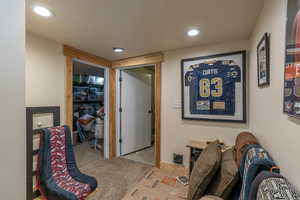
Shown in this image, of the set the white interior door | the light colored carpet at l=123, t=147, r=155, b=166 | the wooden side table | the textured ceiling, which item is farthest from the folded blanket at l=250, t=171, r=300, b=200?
the white interior door

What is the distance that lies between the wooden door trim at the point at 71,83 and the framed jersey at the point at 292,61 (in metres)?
2.58

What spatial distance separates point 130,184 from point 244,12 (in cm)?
264

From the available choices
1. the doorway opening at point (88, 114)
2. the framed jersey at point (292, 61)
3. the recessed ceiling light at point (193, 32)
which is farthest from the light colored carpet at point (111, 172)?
the recessed ceiling light at point (193, 32)

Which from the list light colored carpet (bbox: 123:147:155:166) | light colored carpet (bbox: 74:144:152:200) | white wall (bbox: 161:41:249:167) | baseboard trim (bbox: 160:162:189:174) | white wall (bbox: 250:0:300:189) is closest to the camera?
white wall (bbox: 250:0:300:189)

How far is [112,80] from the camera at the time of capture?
318cm

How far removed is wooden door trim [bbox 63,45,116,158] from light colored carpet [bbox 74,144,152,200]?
0.39 metres

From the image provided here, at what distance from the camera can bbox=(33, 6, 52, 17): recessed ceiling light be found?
4.46ft

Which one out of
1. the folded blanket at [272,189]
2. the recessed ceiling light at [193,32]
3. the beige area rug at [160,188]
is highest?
the recessed ceiling light at [193,32]

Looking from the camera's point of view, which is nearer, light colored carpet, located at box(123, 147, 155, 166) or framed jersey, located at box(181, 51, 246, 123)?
framed jersey, located at box(181, 51, 246, 123)

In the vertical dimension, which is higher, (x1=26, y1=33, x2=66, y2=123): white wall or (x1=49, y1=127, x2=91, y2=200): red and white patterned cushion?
(x1=26, y1=33, x2=66, y2=123): white wall

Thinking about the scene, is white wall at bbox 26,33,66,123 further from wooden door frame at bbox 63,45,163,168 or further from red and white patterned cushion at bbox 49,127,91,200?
red and white patterned cushion at bbox 49,127,91,200

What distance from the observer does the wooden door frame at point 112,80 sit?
7.52ft

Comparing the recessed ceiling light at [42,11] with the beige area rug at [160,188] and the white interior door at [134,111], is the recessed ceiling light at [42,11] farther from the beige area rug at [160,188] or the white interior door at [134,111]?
the beige area rug at [160,188]

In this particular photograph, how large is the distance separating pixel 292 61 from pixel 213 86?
148 centimetres
